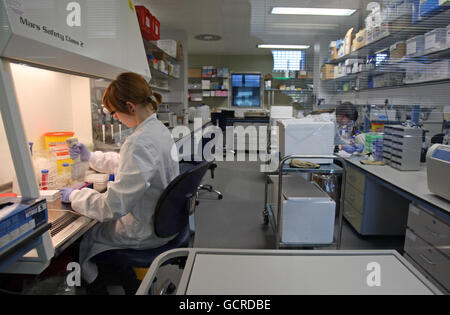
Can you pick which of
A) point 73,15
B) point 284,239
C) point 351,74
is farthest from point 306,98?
point 73,15

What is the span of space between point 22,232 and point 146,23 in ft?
10.1

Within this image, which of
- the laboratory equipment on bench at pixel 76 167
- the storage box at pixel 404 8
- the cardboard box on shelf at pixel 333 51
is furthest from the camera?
the cardboard box on shelf at pixel 333 51

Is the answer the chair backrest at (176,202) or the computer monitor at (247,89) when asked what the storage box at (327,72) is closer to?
the computer monitor at (247,89)

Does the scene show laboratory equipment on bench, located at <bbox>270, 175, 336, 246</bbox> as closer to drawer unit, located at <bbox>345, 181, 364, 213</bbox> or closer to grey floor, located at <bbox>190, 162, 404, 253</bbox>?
grey floor, located at <bbox>190, 162, 404, 253</bbox>

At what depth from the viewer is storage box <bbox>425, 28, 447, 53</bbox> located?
90.4 inches

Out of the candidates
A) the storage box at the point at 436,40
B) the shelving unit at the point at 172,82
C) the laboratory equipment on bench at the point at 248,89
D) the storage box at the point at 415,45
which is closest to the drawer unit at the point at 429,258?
the storage box at the point at 436,40

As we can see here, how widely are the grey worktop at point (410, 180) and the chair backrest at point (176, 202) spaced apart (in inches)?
49.1

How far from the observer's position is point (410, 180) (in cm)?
193

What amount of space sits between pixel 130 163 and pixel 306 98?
4.55 metres

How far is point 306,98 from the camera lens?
5129 mm

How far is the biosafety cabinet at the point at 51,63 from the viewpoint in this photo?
2.79ft

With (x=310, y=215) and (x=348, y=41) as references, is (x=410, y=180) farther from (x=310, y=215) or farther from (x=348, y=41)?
(x=348, y=41)
